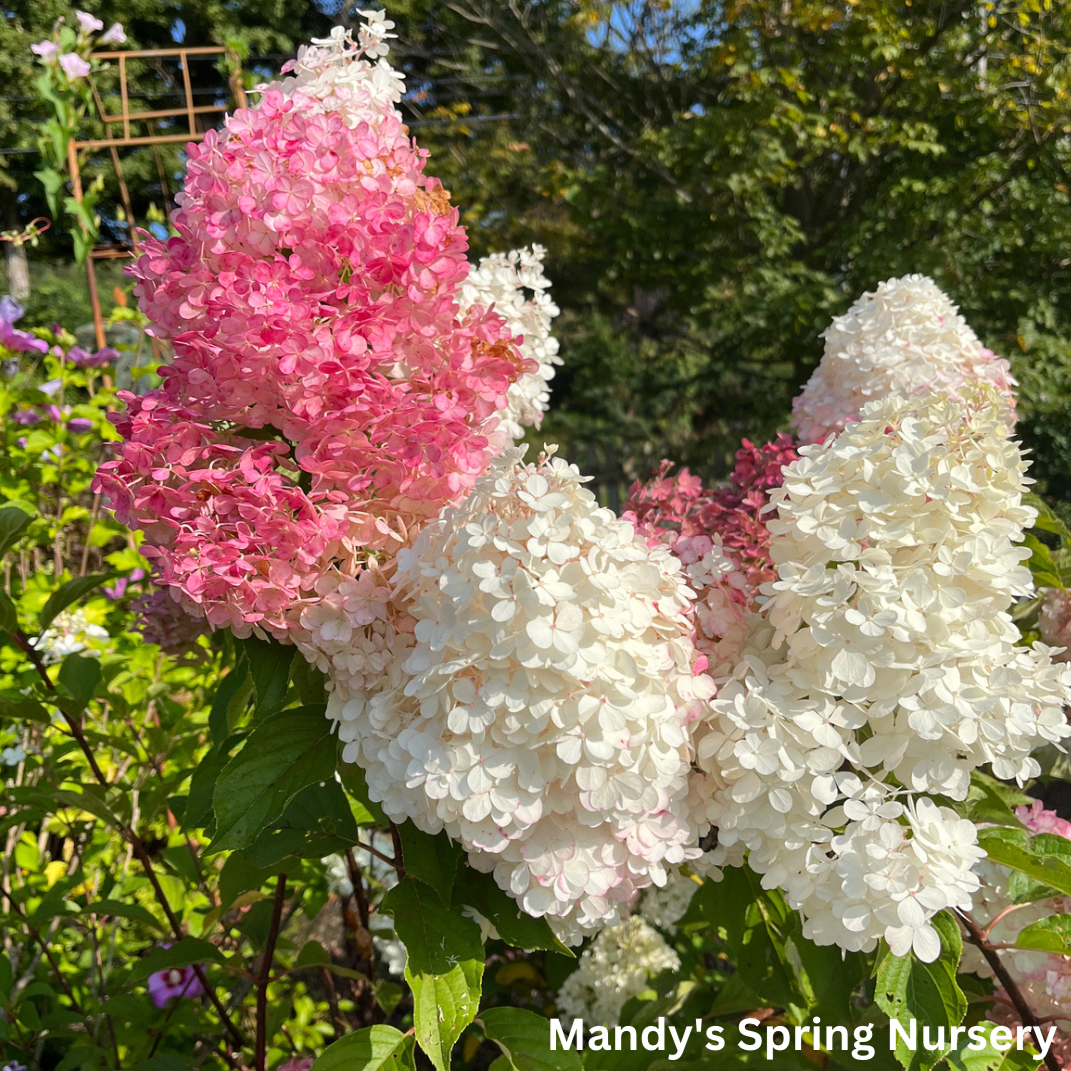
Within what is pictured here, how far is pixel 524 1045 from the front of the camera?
2.92 ft

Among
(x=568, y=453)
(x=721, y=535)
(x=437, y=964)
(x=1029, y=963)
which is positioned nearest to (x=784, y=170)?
(x=721, y=535)

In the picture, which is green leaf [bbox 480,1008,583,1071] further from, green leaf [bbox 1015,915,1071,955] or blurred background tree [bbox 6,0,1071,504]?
blurred background tree [bbox 6,0,1071,504]

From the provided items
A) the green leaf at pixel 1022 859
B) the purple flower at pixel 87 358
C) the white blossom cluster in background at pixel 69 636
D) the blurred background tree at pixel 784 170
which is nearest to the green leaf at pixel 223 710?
the green leaf at pixel 1022 859

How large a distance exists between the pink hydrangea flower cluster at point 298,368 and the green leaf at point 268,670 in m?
0.07

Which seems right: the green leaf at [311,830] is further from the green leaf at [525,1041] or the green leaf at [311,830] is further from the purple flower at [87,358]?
the purple flower at [87,358]

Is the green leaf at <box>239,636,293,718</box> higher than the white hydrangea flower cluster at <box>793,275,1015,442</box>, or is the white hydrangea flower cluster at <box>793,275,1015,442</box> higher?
the white hydrangea flower cluster at <box>793,275,1015,442</box>

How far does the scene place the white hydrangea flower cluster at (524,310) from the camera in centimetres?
123

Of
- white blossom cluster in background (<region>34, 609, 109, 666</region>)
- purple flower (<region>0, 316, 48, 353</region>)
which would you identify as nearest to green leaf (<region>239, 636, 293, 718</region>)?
white blossom cluster in background (<region>34, 609, 109, 666</region>)

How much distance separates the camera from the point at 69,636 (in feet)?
6.67

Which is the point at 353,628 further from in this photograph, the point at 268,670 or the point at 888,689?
the point at 888,689

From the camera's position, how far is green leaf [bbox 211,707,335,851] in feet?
2.60

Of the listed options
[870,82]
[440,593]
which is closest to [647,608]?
[440,593]

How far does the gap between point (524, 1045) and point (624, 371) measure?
10.1m

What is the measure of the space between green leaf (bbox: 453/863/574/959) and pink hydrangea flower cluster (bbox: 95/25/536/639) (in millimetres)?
348
